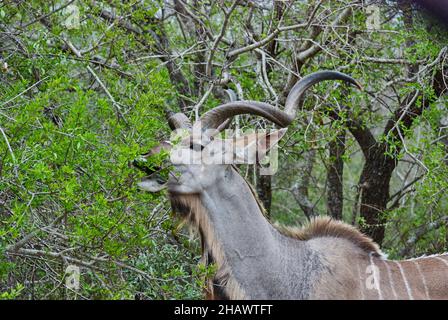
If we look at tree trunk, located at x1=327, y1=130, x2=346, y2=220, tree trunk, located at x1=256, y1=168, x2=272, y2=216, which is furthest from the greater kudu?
tree trunk, located at x1=327, y1=130, x2=346, y2=220

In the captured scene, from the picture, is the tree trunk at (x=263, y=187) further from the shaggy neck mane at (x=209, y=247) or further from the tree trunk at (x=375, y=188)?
the shaggy neck mane at (x=209, y=247)

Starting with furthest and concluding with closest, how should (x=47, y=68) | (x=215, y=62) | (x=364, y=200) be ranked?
1. (x=364, y=200)
2. (x=215, y=62)
3. (x=47, y=68)

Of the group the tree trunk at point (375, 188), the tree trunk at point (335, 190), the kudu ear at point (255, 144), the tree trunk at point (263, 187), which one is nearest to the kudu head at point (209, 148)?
the kudu ear at point (255, 144)

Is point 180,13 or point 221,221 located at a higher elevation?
point 180,13

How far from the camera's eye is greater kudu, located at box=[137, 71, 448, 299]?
3.12 meters

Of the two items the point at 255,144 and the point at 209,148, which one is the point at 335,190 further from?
the point at 209,148

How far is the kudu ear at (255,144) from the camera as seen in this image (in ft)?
10.7

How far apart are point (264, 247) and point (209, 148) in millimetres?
479

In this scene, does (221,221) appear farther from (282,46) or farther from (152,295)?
(282,46)

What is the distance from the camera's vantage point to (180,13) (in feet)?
14.9
